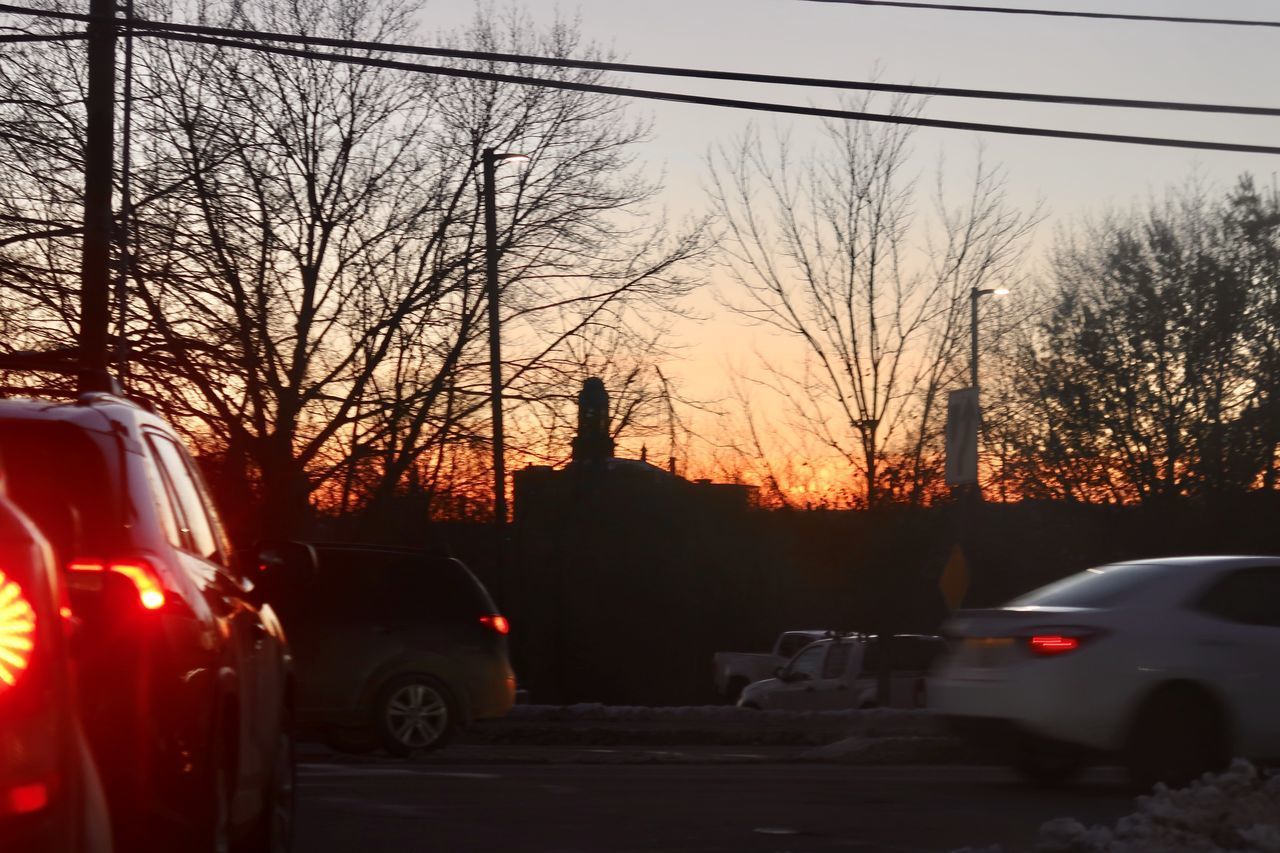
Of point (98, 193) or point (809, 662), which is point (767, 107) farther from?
point (809, 662)

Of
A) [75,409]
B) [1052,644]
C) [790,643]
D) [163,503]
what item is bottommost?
[790,643]

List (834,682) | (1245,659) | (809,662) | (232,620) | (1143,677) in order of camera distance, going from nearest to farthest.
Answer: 1. (232,620)
2. (1143,677)
3. (1245,659)
4. (834,682)
5. (809,662)

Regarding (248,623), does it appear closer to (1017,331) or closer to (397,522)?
(397,522)

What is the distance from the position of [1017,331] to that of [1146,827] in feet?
116

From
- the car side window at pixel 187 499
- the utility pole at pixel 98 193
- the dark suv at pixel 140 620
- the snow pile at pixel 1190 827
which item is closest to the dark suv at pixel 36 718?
the dark suv at pixel 140 620

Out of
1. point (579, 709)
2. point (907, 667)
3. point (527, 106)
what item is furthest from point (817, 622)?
point (579, 709)

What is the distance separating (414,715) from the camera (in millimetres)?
14172

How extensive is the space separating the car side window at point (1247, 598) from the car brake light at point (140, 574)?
789 centimetres

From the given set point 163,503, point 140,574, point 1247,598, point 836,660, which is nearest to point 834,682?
point 836,660

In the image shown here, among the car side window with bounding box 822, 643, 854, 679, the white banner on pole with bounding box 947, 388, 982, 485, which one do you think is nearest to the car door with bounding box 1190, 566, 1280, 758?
the white banner on pole with bounding box 947, 388, 982, 485

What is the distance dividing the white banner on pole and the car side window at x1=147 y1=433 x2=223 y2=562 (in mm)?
13343

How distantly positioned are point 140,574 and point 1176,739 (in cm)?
771

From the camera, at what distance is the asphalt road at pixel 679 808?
8562 mm

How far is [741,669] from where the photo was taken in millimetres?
31438
